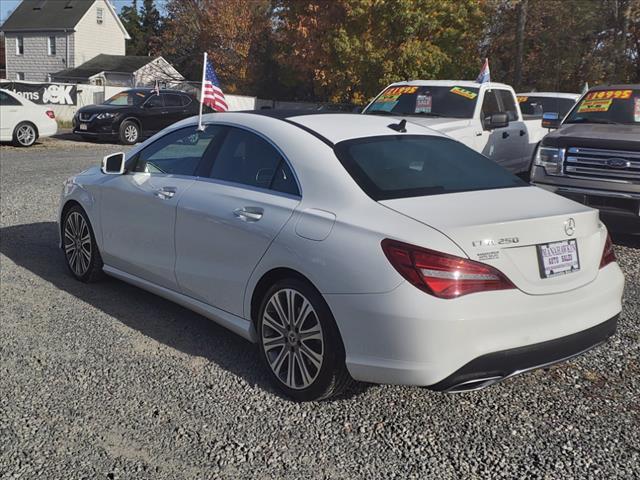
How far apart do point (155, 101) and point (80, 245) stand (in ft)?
53.2

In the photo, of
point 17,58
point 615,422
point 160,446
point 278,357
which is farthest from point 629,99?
point 17,58

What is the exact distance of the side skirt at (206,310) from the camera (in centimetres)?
409

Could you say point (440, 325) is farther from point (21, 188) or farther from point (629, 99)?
point (21, 188)

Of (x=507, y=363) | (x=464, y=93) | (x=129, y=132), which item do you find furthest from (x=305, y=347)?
(x=129, y=132)

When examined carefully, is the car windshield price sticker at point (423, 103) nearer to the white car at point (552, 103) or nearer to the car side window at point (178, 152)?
the white car at point (552, 103)

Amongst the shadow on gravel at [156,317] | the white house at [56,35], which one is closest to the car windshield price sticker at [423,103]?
the shadow on gravel at [156,317]

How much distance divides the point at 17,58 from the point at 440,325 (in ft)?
185

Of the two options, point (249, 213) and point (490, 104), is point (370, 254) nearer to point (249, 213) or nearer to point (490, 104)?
point (249, 213)

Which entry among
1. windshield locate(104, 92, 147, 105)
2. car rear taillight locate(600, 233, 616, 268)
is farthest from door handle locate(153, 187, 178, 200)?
windshield locate(104, 92, 147, 105)

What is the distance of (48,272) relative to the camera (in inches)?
250

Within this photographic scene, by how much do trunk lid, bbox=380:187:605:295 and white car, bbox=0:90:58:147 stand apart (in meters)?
16.2

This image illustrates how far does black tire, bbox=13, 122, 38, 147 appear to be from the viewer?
17.6 m

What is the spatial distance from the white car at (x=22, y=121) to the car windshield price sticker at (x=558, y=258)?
16698 mm

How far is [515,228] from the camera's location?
3.32 meters
